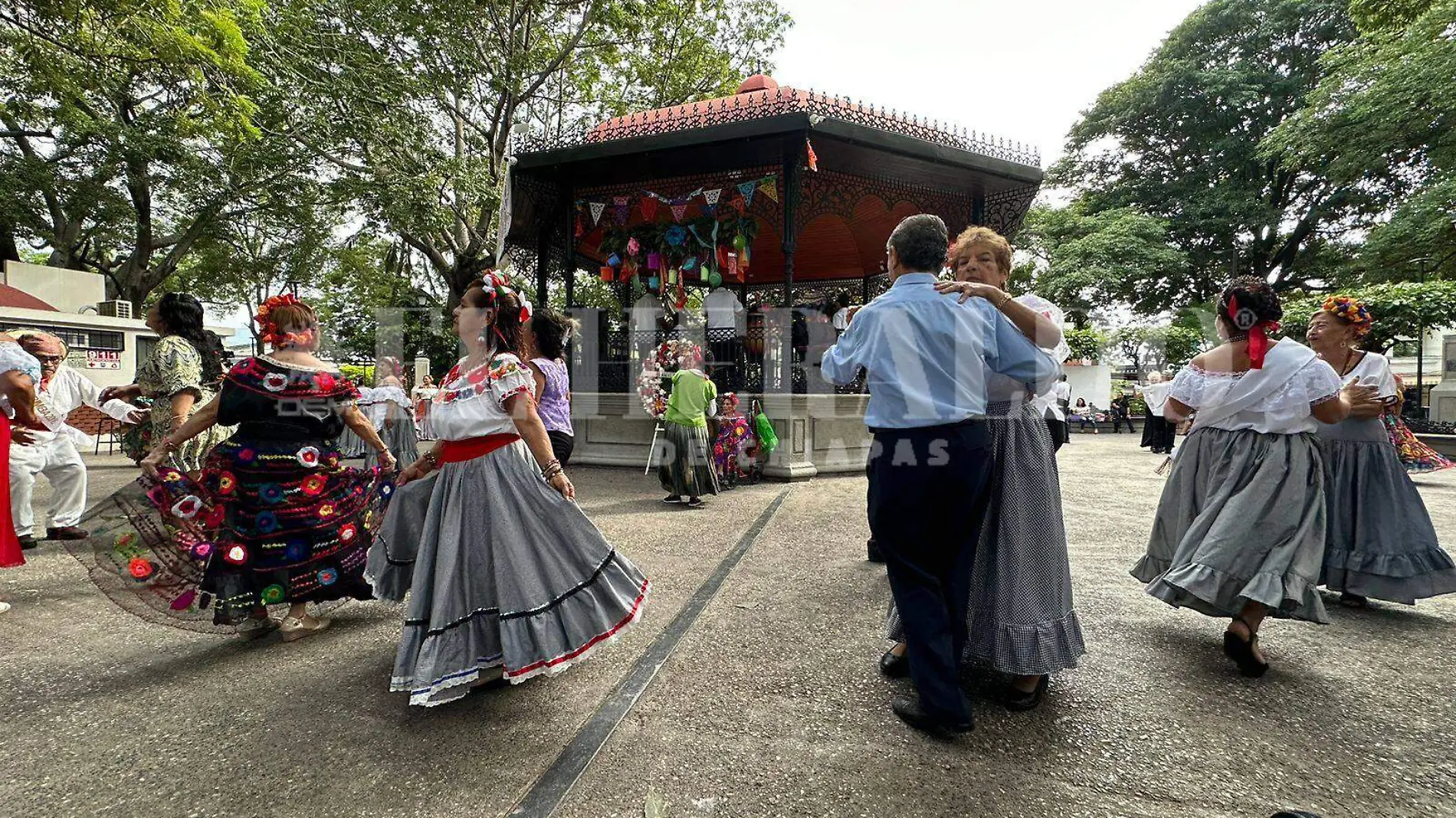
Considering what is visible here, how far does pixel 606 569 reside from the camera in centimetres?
273

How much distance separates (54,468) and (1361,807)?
26.5 ft

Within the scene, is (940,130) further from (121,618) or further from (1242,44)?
(1242,44)

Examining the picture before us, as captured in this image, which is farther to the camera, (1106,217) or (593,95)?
(1106,217)

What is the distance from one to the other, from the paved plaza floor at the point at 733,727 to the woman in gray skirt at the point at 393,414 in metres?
4.64

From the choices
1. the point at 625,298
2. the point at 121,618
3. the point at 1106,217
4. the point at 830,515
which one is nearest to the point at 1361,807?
the point at 830,515

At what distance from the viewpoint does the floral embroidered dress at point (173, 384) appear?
13.4ft

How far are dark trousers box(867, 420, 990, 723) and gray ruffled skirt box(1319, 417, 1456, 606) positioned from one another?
8.85 feet

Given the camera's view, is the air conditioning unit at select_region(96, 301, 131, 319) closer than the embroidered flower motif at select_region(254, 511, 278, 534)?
No

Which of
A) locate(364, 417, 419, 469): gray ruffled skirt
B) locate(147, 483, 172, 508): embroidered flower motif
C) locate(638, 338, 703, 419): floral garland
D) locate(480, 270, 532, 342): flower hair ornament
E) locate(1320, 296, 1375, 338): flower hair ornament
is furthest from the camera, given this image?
locate(638, 338, 703, 419): floral garland

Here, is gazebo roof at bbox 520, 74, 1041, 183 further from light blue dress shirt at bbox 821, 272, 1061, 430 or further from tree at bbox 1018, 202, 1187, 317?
tree at bbox 1018, 202, 1187, 317

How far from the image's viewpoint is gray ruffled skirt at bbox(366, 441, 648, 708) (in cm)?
243

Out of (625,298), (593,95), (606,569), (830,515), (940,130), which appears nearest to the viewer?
(606,569)

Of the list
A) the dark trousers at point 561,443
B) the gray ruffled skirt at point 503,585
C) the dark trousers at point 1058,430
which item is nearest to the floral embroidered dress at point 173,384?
the dark trousers at point 561,443

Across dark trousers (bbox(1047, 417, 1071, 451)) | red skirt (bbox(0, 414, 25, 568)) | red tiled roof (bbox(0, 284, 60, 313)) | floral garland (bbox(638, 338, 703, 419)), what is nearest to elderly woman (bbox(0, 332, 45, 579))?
red skirt (bbox(0, 414, 25, 568))
